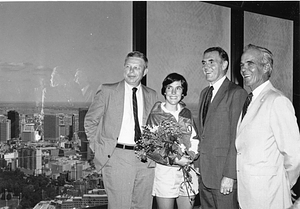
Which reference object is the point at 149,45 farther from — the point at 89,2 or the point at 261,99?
the point at 261,99

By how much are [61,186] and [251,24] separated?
3.77 m

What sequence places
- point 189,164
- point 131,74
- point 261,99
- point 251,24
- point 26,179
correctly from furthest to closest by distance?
point 251,24 < point 26,179 < point 131,74 < point 189,164 < point 261,99

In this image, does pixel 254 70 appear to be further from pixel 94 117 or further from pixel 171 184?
pixel 94 117

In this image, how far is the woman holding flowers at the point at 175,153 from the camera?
3.24m

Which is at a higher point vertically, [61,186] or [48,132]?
[48,132]

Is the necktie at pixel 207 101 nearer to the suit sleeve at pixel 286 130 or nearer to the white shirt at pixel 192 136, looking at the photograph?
the white shirt at pixel 192 136

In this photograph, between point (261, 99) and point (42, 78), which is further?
point (42, 78)

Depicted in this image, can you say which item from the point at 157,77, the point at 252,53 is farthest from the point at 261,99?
the point at 157,77

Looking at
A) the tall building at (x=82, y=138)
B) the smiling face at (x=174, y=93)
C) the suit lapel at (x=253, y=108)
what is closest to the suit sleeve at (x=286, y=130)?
the suit lapel at (x=253, y=108)

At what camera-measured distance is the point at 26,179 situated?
4.34m

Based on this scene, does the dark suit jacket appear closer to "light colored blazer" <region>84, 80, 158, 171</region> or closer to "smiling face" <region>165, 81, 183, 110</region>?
"smiling face" <region>165, 81, 183, 110</region>

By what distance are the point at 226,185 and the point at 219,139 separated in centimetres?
39

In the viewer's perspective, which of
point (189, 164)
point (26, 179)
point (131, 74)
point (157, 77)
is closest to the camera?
point (189, 164)

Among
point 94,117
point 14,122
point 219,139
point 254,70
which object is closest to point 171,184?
point 219,139
